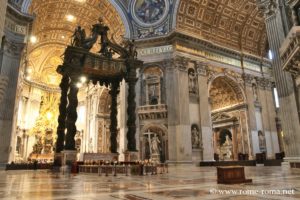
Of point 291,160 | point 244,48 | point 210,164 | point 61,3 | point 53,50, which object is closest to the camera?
point 291,160

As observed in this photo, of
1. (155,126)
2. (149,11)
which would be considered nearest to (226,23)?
(149,11)

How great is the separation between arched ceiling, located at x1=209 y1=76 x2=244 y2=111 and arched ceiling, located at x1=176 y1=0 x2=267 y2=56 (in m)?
2.91

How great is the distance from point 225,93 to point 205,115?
466 centimetres

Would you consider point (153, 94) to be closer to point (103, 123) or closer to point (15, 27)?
point (103, 123)

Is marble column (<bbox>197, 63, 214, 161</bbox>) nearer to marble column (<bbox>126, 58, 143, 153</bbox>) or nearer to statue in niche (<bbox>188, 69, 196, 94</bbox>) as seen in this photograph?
statue in niche (<bbox>188, 69, 196, 94</bbox>)

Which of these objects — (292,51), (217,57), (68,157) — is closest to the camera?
(292,51)

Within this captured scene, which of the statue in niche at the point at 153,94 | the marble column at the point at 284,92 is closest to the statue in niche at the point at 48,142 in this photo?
the statue in niche at the point at 153,94

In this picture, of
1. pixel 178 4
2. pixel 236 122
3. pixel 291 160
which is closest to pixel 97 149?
pixel 236 122

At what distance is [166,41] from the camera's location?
17.0 metres

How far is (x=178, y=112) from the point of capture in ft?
51.0

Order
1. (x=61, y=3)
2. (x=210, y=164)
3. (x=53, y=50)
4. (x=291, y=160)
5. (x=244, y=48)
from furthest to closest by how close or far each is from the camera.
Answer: (x=53, y=50)
(x=244, y=48)
(x=61, y=3)
(x=210, y=164)
(x=291, y=160)

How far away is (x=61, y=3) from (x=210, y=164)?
15.5 meters

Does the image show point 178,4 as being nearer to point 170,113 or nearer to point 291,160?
point 170,113

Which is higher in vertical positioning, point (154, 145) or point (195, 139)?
point (195, 139)
